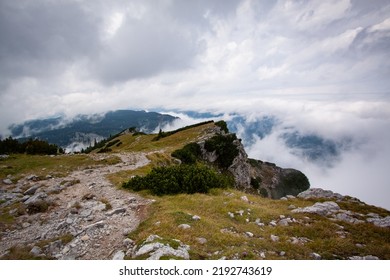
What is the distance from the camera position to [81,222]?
12.5 m

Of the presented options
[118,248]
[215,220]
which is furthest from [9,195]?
[215,220]

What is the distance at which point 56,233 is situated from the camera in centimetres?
1152

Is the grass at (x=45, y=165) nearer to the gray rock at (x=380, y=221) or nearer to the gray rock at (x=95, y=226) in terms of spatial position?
the gray rock at (x=95, y=226)

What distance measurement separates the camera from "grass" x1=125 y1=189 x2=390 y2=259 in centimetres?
895

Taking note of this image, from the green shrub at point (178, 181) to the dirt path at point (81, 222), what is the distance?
1473 millimetres

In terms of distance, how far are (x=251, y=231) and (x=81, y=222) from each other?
891cm

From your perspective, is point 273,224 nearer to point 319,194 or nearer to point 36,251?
point 319,194

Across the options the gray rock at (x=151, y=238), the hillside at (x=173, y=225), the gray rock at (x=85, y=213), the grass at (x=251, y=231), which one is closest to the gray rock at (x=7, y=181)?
the hillside at (x=173, y=225)

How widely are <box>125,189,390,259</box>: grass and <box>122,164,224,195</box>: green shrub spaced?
2886 mm

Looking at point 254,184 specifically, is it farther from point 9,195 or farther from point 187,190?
point 9,195

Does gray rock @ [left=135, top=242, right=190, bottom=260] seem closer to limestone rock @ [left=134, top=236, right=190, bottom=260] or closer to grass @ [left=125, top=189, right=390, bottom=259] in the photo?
limestone rock @ [left=134, top=236, right=190, bottom=260]

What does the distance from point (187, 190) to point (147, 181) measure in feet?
11.4

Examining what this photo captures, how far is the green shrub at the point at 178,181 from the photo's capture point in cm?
1752

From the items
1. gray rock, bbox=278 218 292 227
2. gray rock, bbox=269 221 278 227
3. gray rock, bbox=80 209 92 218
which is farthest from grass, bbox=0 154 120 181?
gray rock, bbox=278 218 292 227
